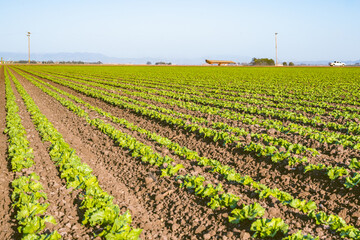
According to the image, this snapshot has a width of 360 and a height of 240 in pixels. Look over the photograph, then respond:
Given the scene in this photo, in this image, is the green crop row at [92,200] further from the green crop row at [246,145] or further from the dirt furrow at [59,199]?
the green crop row at [246,145]

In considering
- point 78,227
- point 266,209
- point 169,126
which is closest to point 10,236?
Answer: point 78,227

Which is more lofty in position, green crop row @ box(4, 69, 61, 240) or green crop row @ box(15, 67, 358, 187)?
green crop row @ box(15, 67, 358, 187)

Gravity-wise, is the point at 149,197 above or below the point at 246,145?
below

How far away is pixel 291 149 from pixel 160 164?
11.7ft

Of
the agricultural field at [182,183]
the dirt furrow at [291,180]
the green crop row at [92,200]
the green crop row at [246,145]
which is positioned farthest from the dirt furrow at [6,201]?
the green crop row at [246,145]

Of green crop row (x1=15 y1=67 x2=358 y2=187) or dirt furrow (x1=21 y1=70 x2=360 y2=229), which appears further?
green crop row (x1=15 y1=67 x2=358 y2=187)

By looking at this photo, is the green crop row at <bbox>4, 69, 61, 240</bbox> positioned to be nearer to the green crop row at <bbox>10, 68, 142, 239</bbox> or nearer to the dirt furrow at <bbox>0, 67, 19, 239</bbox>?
the dirt furrow at <bbox>0, 67, 19, 239</bbox>

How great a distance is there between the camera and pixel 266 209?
18.8 ft

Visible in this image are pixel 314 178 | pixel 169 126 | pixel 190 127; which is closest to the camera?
pixel 314 178

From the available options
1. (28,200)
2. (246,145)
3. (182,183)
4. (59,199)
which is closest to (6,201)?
(28,200)

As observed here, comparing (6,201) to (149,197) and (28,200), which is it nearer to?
(28,200)

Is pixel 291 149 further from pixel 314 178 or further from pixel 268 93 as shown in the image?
pixel 268 93

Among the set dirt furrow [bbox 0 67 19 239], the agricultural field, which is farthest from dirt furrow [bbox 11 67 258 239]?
dirt furrow [bbox 0 67 19 239]

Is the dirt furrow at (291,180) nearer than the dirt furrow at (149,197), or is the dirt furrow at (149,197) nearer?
the dirt furrow at (149,197)
